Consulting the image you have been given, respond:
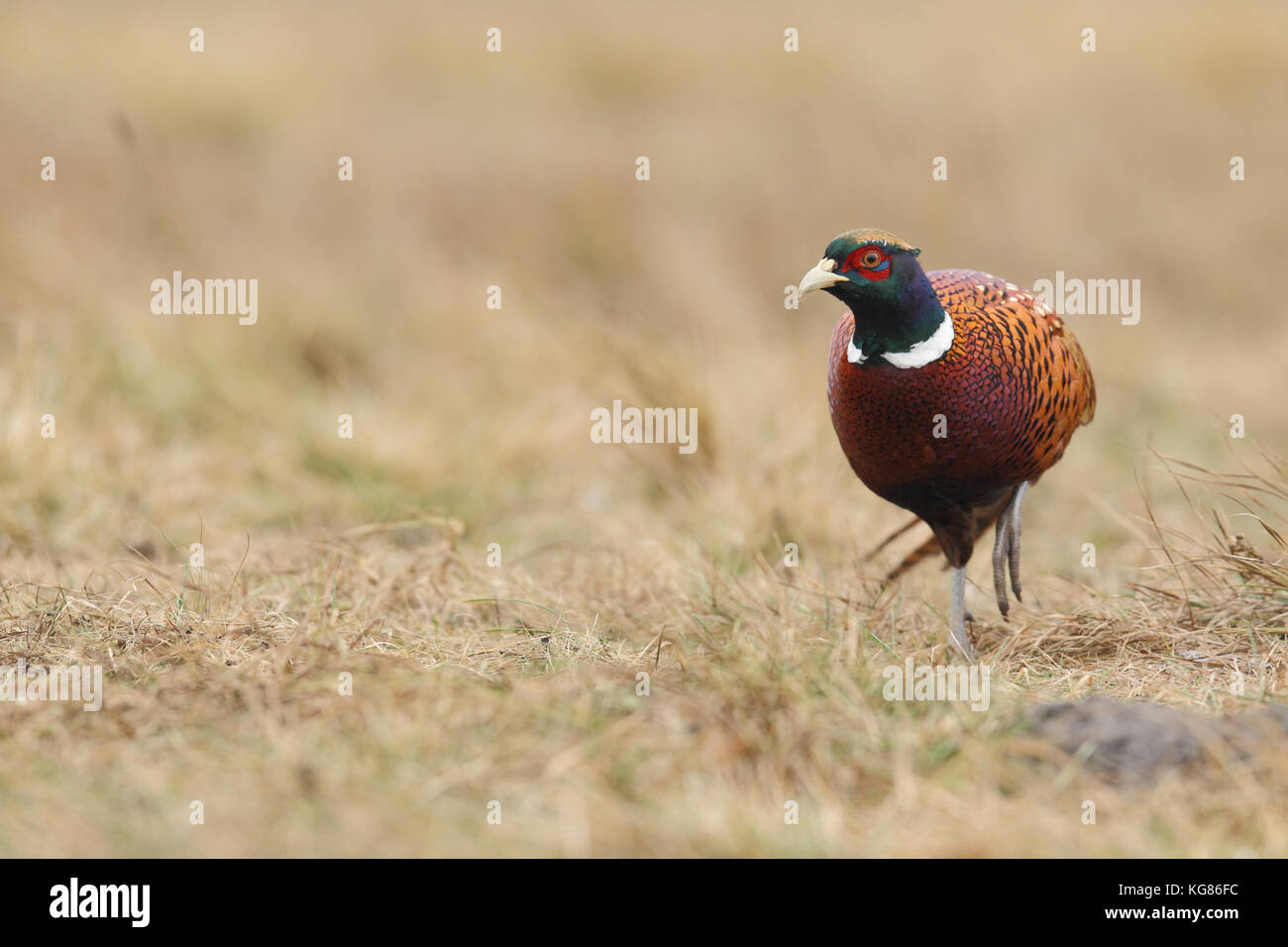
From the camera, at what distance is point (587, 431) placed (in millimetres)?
6570

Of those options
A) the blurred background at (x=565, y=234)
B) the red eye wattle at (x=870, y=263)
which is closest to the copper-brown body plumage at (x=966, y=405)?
the red eye wattle at (x=870, y=263)

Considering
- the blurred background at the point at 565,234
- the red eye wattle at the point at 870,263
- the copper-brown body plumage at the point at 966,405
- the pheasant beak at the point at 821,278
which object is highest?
the blurred background at the point at 565,234

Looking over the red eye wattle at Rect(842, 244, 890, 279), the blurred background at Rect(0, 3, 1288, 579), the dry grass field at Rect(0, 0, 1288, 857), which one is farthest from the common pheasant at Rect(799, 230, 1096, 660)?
the blurred background at Rect(0, 3, 1288, 579)

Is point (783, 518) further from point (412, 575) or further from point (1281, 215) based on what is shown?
point (1281, 215)

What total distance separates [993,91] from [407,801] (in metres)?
8.77

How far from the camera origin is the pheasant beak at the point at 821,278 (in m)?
3.45

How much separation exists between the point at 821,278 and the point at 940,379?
0.39 metres

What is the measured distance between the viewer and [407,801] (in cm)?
291

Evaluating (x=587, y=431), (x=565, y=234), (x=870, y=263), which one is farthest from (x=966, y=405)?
(x=565, y=234)

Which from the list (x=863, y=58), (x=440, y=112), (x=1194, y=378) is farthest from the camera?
(x=863, y=58)

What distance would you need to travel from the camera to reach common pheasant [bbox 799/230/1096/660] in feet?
11.6

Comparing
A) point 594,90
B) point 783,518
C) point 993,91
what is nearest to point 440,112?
point 594,90

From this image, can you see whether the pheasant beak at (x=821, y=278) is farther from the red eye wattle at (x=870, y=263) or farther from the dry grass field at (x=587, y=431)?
the dry grass field at (x=587, y=431)

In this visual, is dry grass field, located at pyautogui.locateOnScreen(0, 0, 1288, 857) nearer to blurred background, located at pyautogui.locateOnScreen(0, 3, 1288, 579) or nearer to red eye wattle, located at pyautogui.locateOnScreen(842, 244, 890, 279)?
blurred background, located at pyautogui.locateOnScreen(0, 3, 1288, 579)
